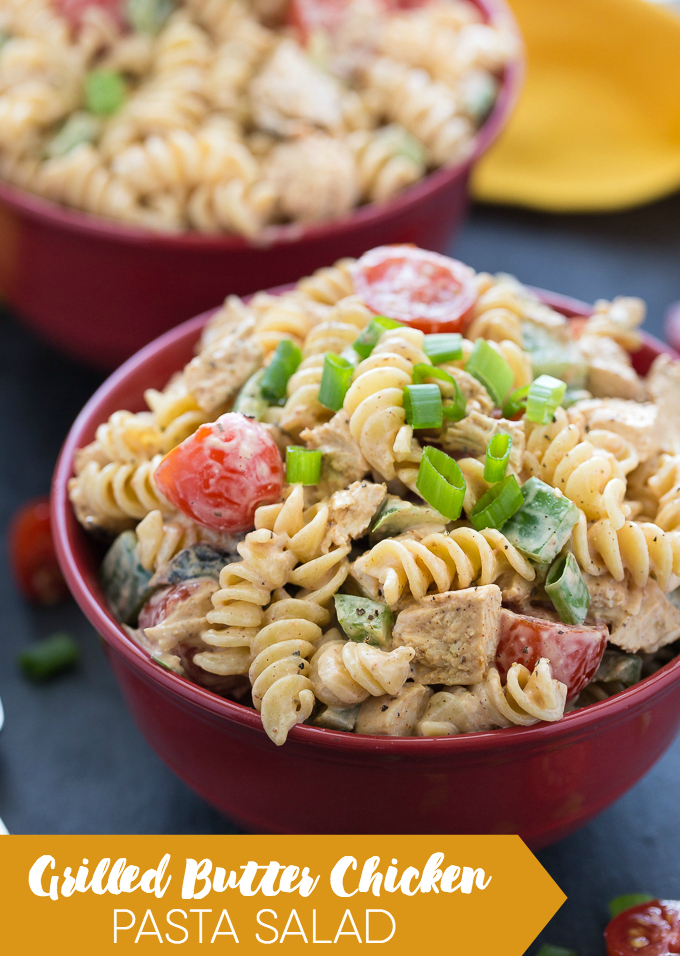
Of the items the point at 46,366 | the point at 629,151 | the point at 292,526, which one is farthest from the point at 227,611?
the point at 629,151

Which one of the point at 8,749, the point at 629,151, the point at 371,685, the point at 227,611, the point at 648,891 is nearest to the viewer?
the point at 371,685

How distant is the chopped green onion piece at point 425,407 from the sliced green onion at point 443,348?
0.15 meters

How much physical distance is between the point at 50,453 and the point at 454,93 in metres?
1.75

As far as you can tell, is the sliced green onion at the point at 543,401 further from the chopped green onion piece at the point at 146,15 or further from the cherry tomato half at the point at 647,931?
the chopped green onion piece at the point at 146,15

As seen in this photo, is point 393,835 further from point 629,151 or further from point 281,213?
point 629,151

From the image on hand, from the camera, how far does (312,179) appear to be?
2998 millimetres

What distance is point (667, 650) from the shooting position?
6.73 ft

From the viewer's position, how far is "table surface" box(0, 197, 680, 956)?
230 cm

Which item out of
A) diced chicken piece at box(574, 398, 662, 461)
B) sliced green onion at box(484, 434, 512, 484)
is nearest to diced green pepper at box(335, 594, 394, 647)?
sliced green onion at box(484, 434, 512, 484)

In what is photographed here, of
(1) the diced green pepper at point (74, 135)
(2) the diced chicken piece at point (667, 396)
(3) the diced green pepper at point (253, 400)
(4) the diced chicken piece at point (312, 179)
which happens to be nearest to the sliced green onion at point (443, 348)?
(3) the diced green pepper at point (253, 400)

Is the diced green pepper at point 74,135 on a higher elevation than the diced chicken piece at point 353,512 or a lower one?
higher

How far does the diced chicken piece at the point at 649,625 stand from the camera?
191cm

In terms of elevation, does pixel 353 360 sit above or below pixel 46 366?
above

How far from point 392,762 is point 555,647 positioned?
35 cm
